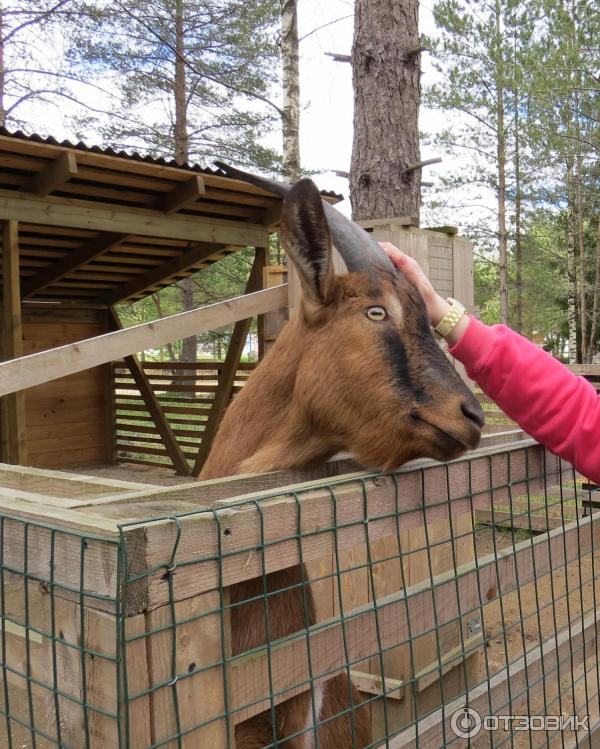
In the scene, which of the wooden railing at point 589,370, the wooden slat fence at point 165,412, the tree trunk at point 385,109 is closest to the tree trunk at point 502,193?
the wooden slat fence at point 165,412

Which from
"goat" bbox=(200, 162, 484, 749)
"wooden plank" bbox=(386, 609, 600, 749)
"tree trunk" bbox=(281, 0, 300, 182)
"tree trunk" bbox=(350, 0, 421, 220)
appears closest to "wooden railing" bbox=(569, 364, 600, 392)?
"tree trunk" bbox=(350, 0, 421, 220)

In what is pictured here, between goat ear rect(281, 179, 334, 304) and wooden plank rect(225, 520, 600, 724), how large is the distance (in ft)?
3.17

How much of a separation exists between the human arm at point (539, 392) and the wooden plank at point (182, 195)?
513 centimetres

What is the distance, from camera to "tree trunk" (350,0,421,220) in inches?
205

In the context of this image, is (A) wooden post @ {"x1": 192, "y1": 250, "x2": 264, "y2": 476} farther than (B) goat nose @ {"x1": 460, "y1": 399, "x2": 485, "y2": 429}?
Yes

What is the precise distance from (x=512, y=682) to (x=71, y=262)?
7.87 meters

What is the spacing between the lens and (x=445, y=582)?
1799 millimetres

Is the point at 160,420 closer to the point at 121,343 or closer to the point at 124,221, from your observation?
the point at 124,221

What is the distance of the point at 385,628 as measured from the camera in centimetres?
168

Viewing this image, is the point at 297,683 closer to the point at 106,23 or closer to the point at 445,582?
the point at 445,582

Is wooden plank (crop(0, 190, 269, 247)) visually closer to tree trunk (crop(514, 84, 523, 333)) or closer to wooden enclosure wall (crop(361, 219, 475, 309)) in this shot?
wooden enclosure wall (crop(361, 219, 475, 309))

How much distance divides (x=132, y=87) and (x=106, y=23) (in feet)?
4.75

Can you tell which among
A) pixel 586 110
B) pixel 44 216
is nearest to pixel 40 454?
pixel 44 216

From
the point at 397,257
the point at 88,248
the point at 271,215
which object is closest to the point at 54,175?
the point at 88,248
